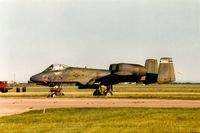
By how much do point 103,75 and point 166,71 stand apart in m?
7.68

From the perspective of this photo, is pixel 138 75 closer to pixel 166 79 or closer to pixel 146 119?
pixel 166 79

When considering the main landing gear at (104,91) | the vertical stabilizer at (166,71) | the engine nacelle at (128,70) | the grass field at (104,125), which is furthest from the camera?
the vertical stabilizer at (166,71)

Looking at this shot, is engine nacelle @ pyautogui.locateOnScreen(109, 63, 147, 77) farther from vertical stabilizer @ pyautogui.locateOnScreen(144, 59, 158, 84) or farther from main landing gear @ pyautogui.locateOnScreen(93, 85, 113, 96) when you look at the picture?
main landing gear @ pyautogui.locateOnScreen(93, 85, 113, 96)

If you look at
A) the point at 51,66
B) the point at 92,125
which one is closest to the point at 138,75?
the point at 51,66

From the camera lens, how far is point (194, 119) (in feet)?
65.2

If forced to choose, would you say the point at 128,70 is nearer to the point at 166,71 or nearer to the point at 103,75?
the point at 103,75

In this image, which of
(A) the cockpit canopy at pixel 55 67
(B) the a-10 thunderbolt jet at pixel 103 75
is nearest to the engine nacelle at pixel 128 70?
(B) the a-10 thunderbolt jet at pixel 103 75

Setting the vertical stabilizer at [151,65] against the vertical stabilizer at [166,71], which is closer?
the vertical stabilizer at [166,71]

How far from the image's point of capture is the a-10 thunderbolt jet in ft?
151

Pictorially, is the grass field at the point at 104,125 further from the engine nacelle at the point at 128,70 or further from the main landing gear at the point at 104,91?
the main landing gear at the point at 104,91

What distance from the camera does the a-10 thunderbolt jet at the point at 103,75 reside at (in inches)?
1807

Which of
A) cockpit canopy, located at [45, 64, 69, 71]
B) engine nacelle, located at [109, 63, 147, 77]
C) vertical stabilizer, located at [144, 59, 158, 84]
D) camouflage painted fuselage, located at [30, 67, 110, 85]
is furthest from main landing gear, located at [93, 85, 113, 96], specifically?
cockpit canopy, located at [45, 64, 69, 71]

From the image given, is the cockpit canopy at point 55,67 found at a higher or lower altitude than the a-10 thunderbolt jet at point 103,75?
higher

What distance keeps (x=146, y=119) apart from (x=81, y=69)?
27731mm
